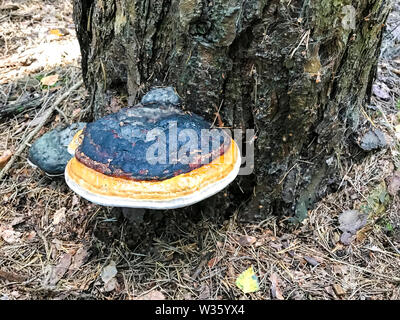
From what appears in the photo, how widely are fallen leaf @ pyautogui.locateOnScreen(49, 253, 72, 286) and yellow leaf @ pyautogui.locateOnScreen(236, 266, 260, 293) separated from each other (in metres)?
1.25

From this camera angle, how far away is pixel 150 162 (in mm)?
1959

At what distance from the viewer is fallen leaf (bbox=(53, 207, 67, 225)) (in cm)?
292

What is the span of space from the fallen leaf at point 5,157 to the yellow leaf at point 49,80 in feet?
3.38

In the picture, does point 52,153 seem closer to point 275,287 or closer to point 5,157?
point 5,157

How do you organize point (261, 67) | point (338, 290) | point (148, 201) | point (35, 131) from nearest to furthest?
point (148, 201) → point (261, 67) → point (338, 290) → point (35, 131)

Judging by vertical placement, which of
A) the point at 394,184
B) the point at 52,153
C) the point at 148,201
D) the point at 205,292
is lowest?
the point at 205,292

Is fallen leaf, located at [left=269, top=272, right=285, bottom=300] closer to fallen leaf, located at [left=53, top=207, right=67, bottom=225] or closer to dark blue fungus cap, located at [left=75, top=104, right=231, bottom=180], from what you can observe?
dark blue fungus cap, located at [left=75, top=104, right=231, bottom=180]

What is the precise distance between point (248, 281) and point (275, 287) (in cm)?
19

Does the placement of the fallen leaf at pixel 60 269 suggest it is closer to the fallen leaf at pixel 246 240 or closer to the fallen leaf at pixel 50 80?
the fallen leaf at pixel 246 240

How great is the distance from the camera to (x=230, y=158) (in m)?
2.13

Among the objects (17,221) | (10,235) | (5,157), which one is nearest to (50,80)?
(5,157)

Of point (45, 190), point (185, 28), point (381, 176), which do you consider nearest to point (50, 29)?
point (45, 190)

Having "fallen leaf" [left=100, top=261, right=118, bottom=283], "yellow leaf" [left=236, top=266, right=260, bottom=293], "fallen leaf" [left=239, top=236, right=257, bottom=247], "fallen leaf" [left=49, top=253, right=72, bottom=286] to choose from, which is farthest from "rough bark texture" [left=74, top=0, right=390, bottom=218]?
"fallen leaf" [left=49, top=253, right=72, bottom=286]

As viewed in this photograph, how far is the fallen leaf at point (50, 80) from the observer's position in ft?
13.4
